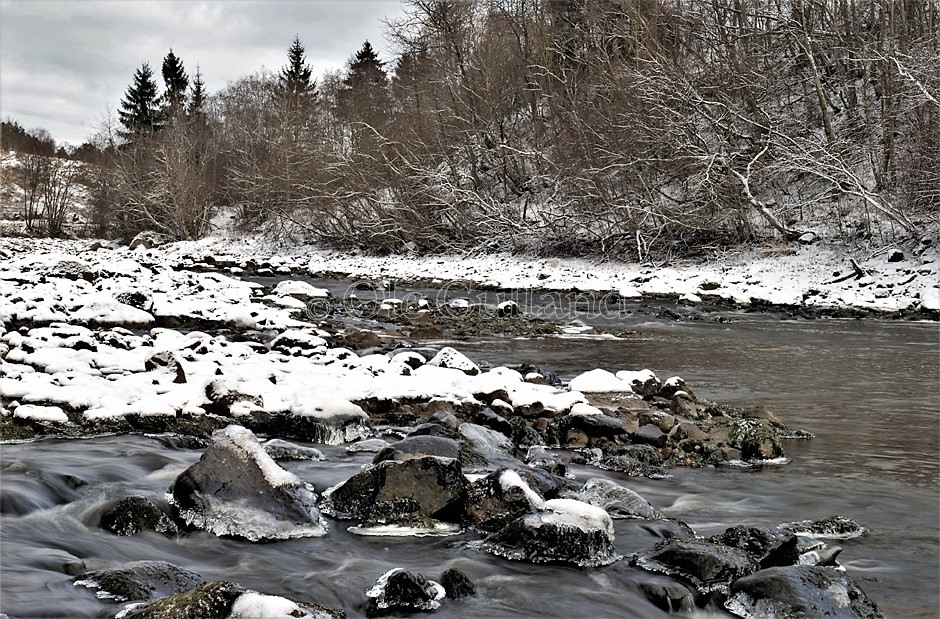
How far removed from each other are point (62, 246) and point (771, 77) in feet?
102

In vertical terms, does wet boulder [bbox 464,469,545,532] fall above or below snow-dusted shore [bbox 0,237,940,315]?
below

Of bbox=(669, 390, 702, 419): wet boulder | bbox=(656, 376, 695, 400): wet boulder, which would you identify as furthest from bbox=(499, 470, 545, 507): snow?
bbox=(656, 376, 695, 400): wet boulder

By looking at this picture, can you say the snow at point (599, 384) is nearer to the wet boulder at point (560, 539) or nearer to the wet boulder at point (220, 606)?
the wet boulder at point (560, 539)

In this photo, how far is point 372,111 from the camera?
1296 inches

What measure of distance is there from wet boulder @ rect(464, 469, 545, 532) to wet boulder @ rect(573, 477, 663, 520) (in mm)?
464

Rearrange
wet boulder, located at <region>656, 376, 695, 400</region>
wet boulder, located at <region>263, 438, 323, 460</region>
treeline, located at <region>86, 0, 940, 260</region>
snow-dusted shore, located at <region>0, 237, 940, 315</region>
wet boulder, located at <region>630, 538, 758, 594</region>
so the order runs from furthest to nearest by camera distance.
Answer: treeline, located at <region>86, 0, 940, 260</region> → snow-dusted shore, located at <region>0, 237, 940, 315</region> → wet boulder, located at <region>656, 376, 695, 400</region> → wet boulder, located at <region>263, 438, 323, 460</region> → wet boulder, located at <region>630, 538, 758, 594</region>

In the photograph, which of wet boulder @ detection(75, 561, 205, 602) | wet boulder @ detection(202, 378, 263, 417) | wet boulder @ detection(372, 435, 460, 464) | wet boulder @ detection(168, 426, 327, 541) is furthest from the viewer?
wet boulder @ detection(202, 378, 263, 417)

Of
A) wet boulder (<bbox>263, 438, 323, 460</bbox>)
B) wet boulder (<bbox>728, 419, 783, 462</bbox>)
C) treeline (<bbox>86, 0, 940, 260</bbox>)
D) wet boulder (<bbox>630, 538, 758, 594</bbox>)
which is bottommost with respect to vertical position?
wet boulder (<bbox>630, 538, 758, 594</bbox>)

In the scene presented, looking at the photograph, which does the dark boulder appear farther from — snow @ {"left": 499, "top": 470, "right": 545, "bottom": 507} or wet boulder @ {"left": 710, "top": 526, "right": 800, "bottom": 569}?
wet boulder @ {"left": 710, "top": 526, "right": 800, "bottom": 569}

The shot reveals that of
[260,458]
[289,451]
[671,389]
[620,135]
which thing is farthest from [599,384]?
[620,135]

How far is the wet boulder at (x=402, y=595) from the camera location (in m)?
3.45

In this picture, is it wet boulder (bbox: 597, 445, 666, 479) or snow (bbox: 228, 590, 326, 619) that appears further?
wet boulder (bbox: 597, 445, 666, 479)

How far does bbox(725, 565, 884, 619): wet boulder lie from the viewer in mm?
3430

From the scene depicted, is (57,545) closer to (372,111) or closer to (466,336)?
(466,336)
